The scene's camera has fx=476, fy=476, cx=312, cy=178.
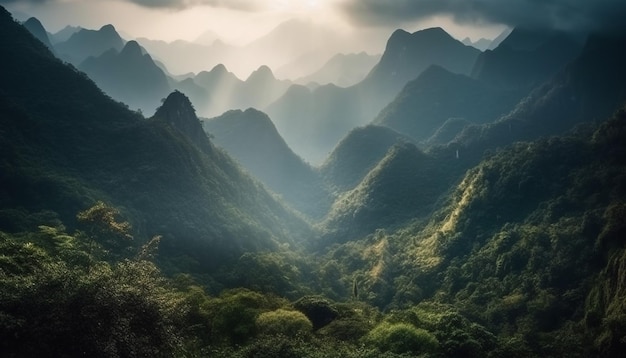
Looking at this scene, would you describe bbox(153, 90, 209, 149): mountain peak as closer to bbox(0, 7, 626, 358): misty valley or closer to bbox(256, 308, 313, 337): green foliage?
bbox(0, 7, 626, 358): misty valley

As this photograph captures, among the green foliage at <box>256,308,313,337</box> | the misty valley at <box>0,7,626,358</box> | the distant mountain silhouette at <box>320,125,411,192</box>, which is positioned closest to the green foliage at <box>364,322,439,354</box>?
the misty valley at <box>0,7,626,358</box>

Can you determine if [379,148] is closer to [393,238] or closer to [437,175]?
[437,175]

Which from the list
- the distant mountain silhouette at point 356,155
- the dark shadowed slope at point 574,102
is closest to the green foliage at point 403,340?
the dark shadowed slope at point 574,102

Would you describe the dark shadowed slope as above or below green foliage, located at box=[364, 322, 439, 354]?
above

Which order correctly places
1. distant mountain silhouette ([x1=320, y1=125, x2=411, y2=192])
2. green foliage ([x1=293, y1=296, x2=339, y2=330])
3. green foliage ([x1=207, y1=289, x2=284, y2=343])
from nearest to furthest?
green foliage ([x1=207, y1=289, x2=284, y2=343]) < green foliage ([x1=293, y1=296, x2=339, y2=330]) < distant mountain silhouette ([x1=320, y1=125, x2=411, y2=192])

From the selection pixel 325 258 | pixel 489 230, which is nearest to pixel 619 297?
pixel 489 230
